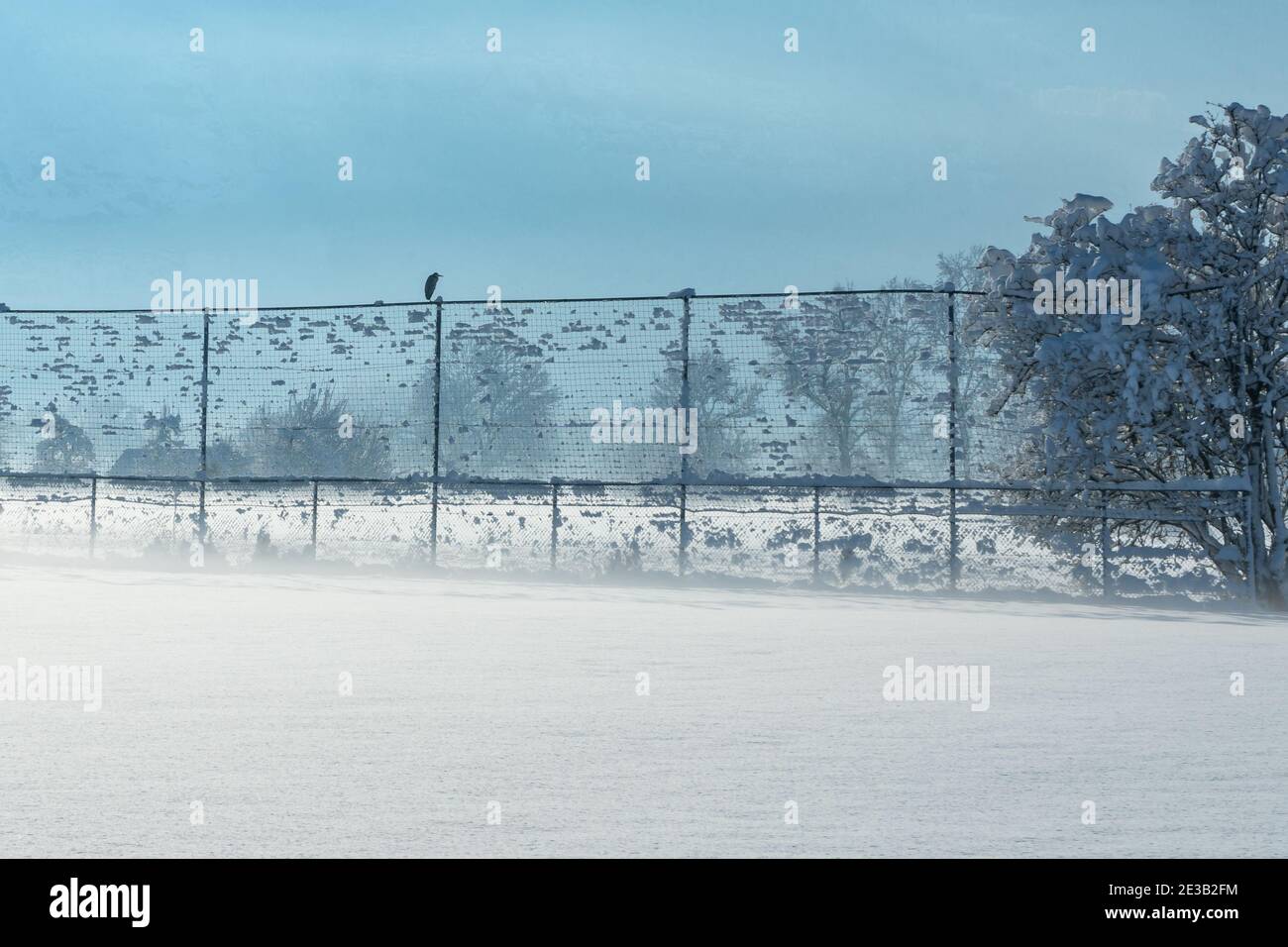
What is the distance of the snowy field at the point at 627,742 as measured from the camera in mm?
4754

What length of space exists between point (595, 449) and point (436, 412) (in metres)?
2.54

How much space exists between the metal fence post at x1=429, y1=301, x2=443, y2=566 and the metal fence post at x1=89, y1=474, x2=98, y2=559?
5.79m

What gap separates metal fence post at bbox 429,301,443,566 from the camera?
66.8ft

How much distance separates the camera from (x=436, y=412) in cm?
2039

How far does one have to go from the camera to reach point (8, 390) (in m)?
23.9

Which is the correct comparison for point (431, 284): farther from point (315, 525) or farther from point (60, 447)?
point (60, 447)

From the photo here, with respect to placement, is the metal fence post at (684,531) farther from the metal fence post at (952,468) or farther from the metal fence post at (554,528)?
the metal fence post at (952,468)

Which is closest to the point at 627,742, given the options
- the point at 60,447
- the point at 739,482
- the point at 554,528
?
the point at 739,482

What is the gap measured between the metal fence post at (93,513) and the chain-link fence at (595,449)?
0.15ft

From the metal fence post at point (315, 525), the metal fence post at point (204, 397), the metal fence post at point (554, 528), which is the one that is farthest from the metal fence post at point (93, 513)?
the metal fence post at point (554, 528)

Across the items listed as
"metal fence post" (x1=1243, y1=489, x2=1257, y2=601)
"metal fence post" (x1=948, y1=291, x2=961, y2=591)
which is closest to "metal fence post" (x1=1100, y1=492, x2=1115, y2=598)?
"metal fence post" (x1=1243, y1=489, x2=1257, y2=601)

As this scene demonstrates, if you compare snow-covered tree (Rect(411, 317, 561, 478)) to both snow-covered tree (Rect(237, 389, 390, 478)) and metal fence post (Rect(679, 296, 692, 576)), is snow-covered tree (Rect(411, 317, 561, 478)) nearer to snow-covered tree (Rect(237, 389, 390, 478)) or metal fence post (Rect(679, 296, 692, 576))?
snow-covered tree (Rect(237, 389, 390, 478))
